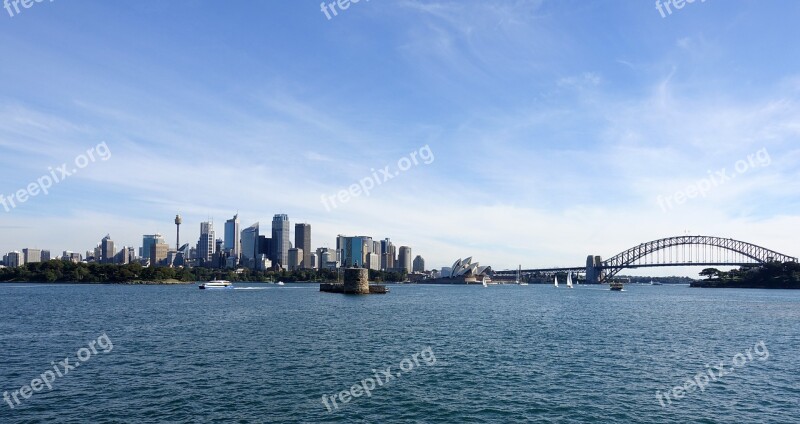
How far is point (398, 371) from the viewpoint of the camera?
1499 inches

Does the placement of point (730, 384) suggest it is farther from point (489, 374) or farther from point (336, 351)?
point (336, 351)

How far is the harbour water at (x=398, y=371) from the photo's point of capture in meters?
27.9

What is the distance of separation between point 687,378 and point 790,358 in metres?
15.3

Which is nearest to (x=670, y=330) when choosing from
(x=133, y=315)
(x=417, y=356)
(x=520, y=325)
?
(x=520, y=325)

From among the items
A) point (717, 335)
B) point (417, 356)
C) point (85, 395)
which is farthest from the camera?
point (717, 335)

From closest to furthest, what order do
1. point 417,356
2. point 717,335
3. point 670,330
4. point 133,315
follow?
point 417,356
point 717,335
point 670,330
point 133,315

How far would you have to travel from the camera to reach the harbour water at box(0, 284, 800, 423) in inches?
1099

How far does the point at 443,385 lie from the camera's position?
111 ft

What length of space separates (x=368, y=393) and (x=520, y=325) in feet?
137

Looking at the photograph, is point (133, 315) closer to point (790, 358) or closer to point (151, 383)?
point (151, 383)

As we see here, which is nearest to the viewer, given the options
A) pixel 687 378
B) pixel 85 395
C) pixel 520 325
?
pixel 85 395

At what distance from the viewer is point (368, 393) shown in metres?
32.0

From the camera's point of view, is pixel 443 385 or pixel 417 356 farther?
pixel 417 356

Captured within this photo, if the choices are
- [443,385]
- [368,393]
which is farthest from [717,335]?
[368,393]
